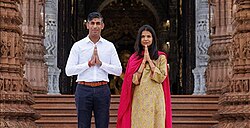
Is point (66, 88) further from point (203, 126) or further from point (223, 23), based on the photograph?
point (203, 126)

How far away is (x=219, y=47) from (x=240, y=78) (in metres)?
7.17

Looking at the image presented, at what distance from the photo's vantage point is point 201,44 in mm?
20266

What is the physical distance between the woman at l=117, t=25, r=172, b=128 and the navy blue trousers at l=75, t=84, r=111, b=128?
0.64 feet

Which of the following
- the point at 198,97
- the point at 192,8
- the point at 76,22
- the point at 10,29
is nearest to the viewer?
the point at 10,29

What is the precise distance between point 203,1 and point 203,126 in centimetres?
943

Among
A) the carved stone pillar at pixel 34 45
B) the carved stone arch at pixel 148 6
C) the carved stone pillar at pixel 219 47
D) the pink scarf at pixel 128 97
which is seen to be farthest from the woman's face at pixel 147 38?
the carved stone arch at pixel 148 6

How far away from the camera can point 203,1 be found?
20672 mm

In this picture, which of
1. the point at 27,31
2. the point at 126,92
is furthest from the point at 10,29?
the point at 27,31

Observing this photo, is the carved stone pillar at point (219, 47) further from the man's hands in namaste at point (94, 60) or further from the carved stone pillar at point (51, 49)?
the man's hands in namaste at point (94, 60)

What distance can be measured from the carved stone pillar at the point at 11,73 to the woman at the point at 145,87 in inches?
77.7

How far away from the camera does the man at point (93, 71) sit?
713 centimetres

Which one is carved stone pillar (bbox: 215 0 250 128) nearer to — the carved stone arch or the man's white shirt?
the man's white shirt

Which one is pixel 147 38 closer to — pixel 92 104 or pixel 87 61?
pixel 87 61

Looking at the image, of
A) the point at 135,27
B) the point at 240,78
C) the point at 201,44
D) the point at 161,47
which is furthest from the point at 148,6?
the point at 240,78
